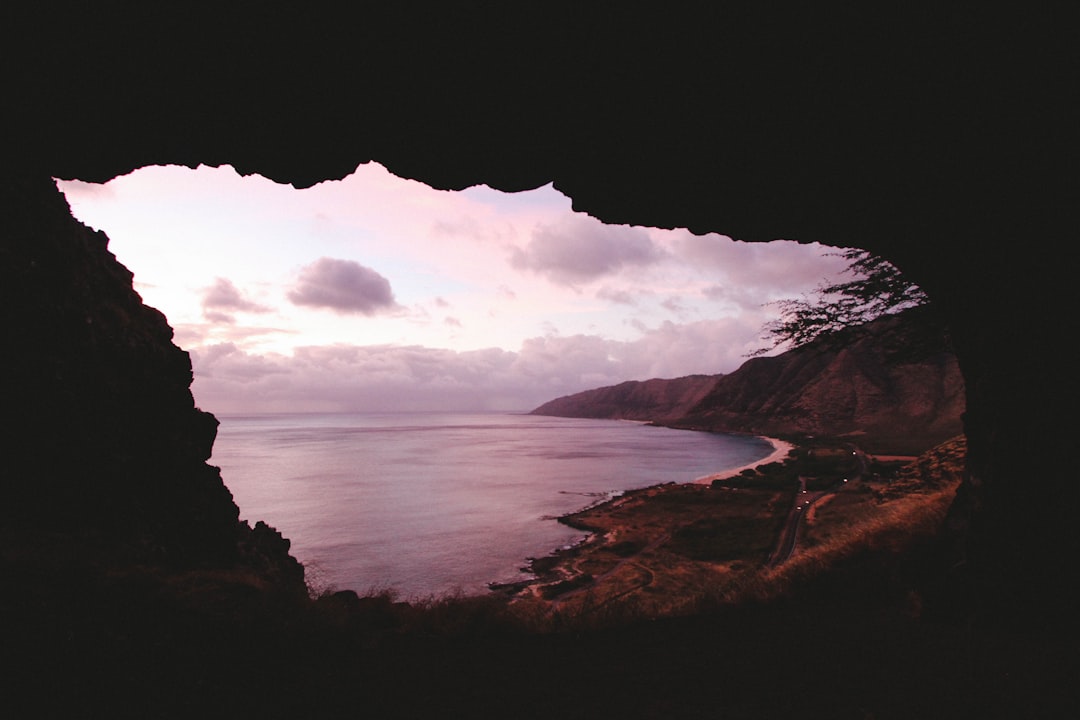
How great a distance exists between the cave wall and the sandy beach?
5337 cm

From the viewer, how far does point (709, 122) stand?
19.3 feet

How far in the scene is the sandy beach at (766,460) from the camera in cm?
6050

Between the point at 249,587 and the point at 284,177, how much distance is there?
6.43m

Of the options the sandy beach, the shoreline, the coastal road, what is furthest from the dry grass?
the sandy beach

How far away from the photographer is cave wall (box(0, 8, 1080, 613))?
483cm

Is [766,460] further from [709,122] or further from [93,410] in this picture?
[93,410]

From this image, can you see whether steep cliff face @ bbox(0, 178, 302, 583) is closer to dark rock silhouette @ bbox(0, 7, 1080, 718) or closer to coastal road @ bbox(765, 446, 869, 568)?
dark rock silhouette @ bbox(0, 7, 1080, 718)

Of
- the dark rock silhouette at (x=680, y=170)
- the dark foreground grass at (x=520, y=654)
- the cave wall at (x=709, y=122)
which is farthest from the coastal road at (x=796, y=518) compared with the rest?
the cave wall at (x=709, y=122)

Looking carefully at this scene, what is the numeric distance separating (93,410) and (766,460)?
87.5 meters

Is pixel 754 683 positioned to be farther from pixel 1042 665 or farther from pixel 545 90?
pixel 545 90

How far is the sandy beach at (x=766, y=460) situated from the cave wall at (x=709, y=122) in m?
53.4

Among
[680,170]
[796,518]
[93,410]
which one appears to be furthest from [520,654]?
[796,518]

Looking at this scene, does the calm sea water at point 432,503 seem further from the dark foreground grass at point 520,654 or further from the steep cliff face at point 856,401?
the steep cliff face at point 856,401

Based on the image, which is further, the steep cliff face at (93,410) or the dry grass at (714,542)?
the steep cliff face at (93,410)
